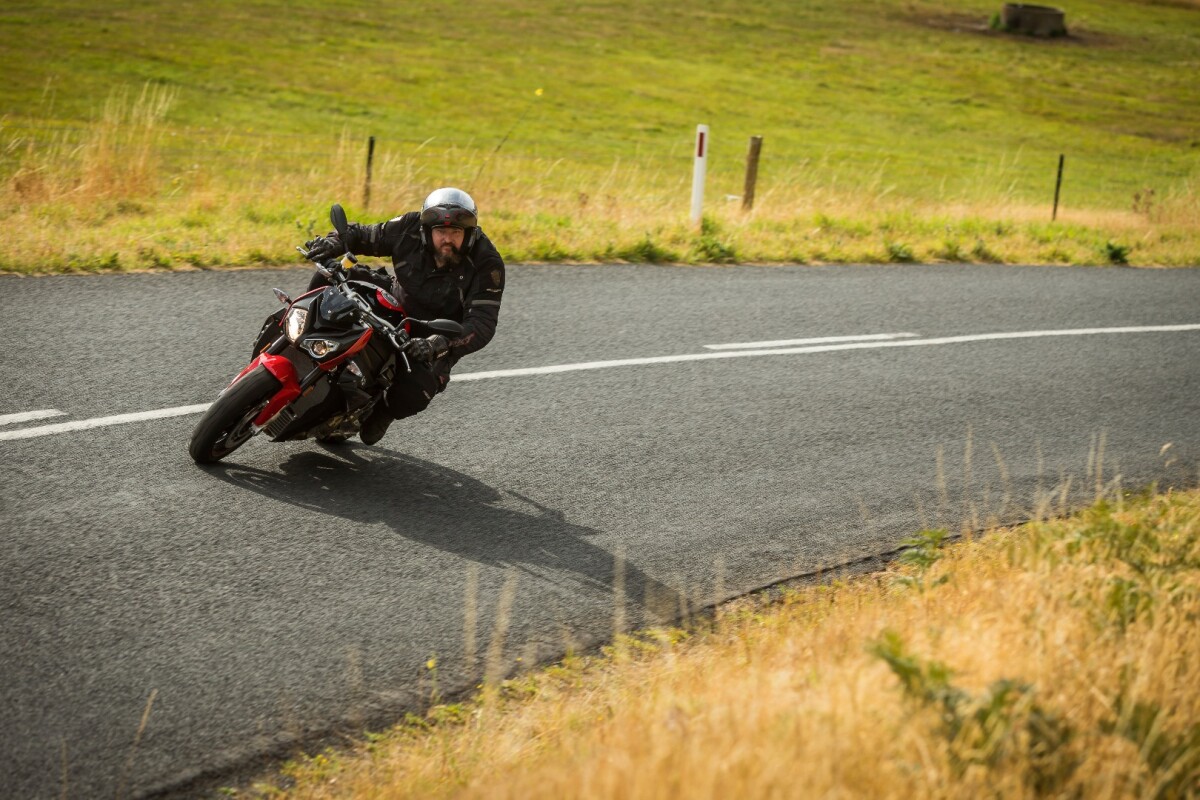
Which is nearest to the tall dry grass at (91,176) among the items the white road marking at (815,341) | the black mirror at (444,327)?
the white road marking at (815,341)

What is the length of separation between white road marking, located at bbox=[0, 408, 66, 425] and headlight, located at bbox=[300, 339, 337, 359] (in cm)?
172

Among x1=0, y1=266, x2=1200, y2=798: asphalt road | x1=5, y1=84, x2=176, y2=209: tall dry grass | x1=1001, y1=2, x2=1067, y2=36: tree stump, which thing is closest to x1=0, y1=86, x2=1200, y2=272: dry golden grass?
x1=5, y1=84, x2=176, y2=209: tall dry grass

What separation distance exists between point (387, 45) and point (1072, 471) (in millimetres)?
40161

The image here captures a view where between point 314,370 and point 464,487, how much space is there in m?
1.07

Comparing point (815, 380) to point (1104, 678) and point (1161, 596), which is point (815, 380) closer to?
point (1161, 596)

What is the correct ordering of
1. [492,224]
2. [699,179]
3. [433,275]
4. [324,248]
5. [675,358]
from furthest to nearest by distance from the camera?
[699,179], [492,224], [675,358], [433,275], [324,248]

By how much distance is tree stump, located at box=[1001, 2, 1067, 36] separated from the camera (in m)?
61.2

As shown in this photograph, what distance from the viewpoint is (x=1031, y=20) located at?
6119 cm

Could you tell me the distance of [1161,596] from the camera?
14.1 feet

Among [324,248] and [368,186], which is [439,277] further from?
[368,186]

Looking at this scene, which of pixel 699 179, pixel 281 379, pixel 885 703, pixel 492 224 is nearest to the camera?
pixel 885 703

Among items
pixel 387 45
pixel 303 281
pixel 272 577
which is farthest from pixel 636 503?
pixel 387 45

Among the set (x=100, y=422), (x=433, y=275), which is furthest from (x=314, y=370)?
(x=100, y=422)

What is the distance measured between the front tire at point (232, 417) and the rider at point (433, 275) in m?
0.69
